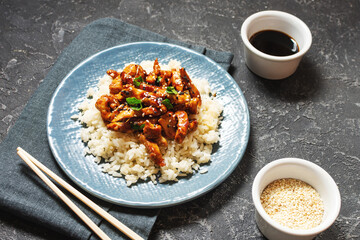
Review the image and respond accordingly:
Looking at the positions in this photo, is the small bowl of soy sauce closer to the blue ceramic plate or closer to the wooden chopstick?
the blue ceramic plate

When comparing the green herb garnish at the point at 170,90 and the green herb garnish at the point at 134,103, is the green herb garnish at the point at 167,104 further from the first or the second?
the green herb garnish at the point at 134,103

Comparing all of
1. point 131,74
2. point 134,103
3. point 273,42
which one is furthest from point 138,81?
point 273,42

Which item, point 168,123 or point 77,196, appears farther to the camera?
point 168,123

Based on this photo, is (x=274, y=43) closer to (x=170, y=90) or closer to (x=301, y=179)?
(x=170, y=90)

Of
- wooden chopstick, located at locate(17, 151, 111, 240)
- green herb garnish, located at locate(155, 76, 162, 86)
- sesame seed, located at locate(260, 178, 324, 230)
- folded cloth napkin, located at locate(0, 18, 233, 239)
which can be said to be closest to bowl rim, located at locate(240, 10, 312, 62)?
folded cloth napkin, located at locate(0, 18, 233, 239)

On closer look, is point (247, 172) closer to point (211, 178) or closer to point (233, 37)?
point (211, 178)
